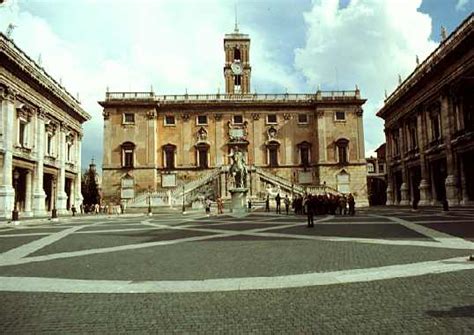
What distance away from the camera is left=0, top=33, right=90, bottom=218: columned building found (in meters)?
29.6

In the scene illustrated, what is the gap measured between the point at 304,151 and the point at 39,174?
34336 millimetres

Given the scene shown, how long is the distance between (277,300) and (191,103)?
50.7 m

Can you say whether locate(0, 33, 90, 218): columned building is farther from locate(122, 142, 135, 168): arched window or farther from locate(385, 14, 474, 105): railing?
locate(385, 14, 474, 105): railing

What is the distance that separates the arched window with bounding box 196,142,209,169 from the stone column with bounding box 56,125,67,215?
58.3ft

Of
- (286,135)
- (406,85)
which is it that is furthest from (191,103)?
(406,85)

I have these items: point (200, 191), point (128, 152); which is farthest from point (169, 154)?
point (200, 191)

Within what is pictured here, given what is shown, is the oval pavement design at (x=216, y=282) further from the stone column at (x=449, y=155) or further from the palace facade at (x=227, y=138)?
the palace facade at (x=227, y=138)

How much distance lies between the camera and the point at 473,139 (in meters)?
29.8

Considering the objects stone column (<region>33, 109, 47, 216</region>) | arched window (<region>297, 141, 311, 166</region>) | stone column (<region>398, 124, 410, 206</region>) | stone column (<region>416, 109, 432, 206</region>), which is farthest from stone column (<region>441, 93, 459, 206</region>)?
stone column (<region>33, 109, 47, 216</region>)

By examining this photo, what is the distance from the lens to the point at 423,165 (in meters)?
39.8

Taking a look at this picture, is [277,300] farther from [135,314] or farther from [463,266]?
[463,266]

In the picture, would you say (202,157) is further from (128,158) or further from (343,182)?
(343,182)

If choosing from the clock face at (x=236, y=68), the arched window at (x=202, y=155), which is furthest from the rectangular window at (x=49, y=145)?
the clock face at (x=236, y=68)

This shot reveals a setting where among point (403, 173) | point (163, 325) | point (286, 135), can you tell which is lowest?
point (163, 325)
